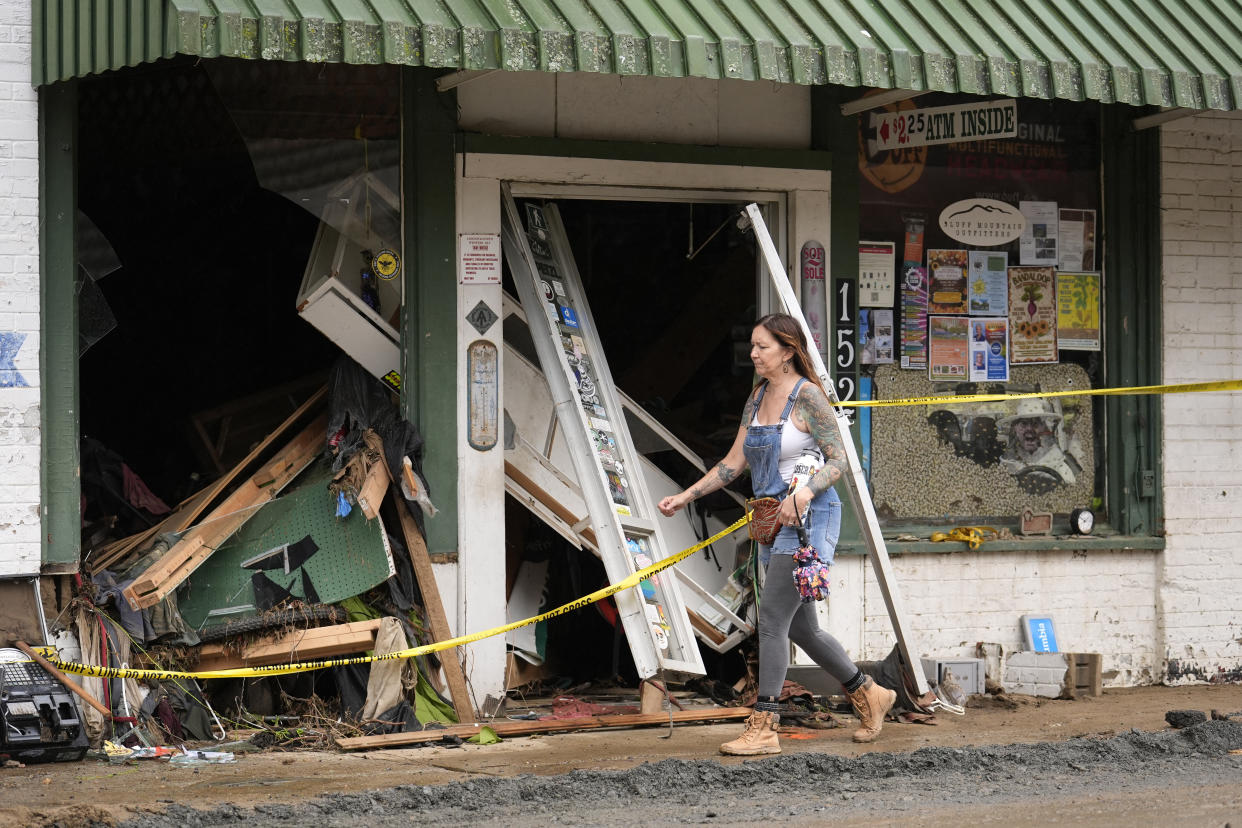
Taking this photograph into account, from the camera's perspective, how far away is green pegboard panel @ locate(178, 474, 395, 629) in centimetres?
760

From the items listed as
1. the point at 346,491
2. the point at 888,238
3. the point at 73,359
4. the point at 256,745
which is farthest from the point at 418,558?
the point at 888,238

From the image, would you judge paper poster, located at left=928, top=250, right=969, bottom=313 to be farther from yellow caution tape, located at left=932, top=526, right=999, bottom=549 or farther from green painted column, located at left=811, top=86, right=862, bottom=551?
yellow caution tape, located at left=932, top=526, right=999, bottom=549

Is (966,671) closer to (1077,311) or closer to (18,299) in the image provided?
(1077,311)

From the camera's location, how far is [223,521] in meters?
7.73

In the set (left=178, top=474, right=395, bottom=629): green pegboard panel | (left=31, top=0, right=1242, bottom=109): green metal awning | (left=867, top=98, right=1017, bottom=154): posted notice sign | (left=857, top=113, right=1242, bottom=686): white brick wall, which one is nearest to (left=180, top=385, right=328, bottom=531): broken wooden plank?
(left=178, top=474, right=395, bottom=629): green pegboard panel

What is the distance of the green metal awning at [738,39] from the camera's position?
6492 mm

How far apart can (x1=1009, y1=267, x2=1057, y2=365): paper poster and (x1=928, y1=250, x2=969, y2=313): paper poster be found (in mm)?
317

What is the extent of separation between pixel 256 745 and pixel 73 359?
202 cm

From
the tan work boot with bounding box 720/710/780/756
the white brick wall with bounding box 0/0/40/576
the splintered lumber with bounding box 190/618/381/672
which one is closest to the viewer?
the tan work boot with bounding box 720/710/780/756

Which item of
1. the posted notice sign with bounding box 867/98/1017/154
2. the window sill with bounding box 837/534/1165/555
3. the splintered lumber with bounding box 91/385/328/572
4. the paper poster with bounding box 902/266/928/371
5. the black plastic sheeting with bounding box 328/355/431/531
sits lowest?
the window sill with bounding box 837/534/1165/555

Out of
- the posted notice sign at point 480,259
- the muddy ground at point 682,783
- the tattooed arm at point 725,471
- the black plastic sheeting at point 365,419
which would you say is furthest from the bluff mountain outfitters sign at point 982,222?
the black plastic sheeting at point 365,419

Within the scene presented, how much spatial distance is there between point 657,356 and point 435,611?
3.17 metres

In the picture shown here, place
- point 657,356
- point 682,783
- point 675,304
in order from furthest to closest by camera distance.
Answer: point 675,304 → point 657,356 → point 682,783

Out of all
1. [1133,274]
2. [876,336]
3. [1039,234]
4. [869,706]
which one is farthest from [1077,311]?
[869,706]
